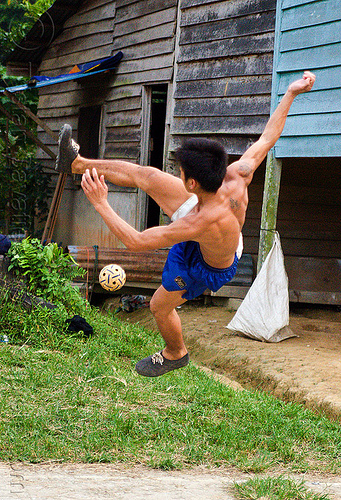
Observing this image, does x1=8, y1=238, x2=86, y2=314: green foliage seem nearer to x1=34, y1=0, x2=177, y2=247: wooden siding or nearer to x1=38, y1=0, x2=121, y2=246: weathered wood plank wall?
x1=34, y1=0, x2=177, y2=247: wooden siding

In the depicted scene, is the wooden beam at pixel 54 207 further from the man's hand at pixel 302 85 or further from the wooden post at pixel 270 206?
the man's hand at pixel 302 85

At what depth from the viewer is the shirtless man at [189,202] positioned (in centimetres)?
339

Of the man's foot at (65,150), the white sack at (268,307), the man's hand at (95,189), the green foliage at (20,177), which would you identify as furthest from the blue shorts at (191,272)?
the green foliage at (20,177)

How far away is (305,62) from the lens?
24.3 ft

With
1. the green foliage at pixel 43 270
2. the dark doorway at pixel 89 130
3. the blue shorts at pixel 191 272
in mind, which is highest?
the dark doorway at pixel 89 130

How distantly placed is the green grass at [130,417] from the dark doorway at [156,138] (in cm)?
533

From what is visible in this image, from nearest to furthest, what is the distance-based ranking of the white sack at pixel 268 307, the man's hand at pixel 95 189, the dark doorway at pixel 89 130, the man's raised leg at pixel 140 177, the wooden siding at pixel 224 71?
the man's hand at pixel 95 189, the man's raised leg at pixel 140 177, the white sack at pixel 268 307, the wooden siding at pixel 224 71, the dark doorway at pixel 89 130

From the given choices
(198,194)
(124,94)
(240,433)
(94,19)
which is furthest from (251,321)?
(94,19)

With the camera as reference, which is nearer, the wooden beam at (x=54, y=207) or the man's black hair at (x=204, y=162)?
the man's black hair at (x=204, y=162)

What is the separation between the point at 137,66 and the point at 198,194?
7505mm

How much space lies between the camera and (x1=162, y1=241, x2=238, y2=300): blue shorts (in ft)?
12.4

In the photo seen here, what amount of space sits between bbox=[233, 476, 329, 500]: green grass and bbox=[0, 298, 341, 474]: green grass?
1.02 ft

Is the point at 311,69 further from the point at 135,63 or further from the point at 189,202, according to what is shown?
the point at 189,202

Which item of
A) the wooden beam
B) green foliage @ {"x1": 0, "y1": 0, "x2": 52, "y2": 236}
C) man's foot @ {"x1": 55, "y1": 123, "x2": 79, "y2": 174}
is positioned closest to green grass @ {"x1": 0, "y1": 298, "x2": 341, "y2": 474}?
man's foot @ {"x1": 55, "y1": 123, "x2": 79, "y2": 174}
